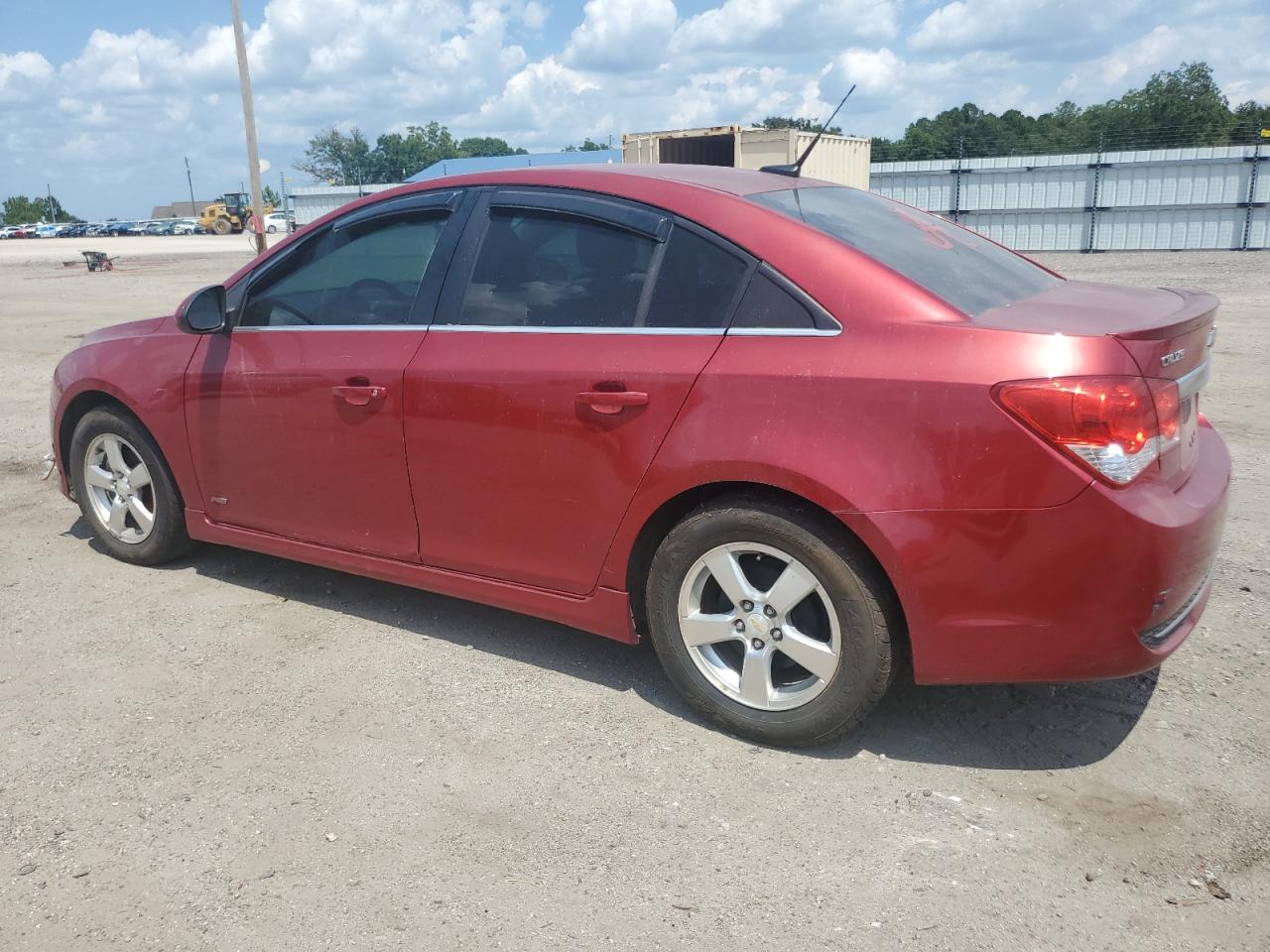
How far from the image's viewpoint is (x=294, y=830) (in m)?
2.93

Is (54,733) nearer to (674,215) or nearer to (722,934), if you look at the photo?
(722,934)

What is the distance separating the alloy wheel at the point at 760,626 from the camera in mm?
3107

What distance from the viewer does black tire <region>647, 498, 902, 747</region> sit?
3.00 meters

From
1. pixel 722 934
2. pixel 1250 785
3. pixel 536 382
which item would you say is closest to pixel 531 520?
pixel 536 382

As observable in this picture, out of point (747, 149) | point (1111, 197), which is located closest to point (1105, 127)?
point (1111, 197)

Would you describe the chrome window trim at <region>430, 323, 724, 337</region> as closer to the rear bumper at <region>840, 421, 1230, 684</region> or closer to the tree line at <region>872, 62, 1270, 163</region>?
the rear bumper at <region>840, 421, 1230, 684</region>

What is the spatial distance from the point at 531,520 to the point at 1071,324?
1.80 m

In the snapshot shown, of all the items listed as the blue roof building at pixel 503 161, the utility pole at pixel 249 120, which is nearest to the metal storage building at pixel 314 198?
the blue roof building at pixel 503 161

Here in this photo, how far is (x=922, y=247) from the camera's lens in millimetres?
3459

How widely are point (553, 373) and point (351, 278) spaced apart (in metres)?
1.15

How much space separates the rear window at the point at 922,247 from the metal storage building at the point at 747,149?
641 inches

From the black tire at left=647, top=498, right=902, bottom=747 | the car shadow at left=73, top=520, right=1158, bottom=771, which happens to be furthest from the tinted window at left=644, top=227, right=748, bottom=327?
the car shadow at left=73, top=520, right=1158, bottom=771

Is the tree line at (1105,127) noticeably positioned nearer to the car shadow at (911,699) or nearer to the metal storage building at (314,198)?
the metal storage building at (314,198)

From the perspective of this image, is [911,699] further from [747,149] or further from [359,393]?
[747,149]
